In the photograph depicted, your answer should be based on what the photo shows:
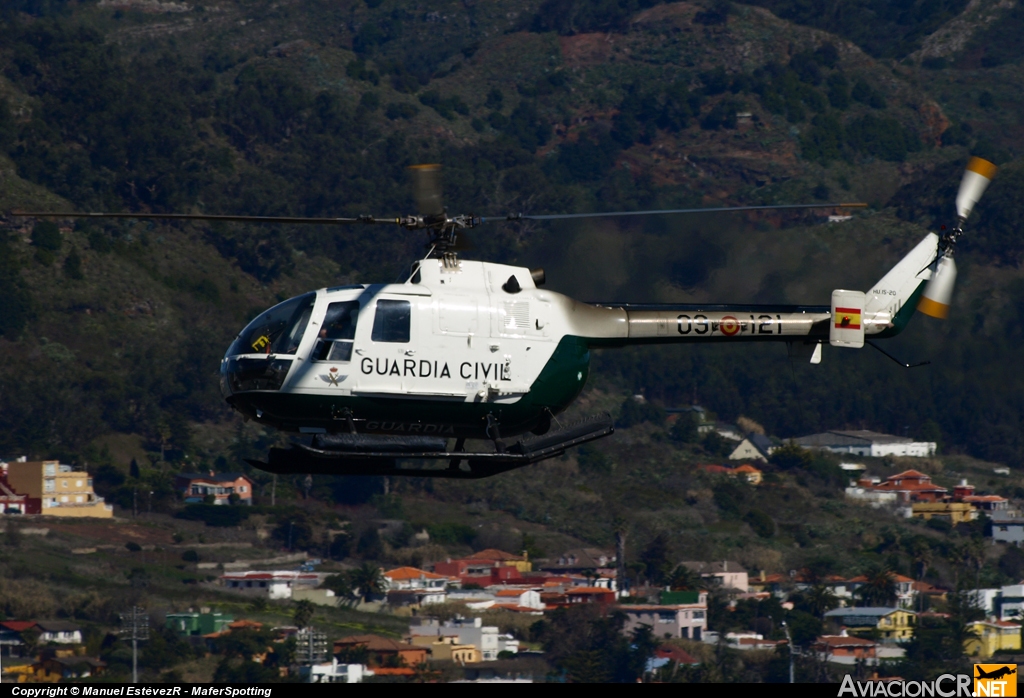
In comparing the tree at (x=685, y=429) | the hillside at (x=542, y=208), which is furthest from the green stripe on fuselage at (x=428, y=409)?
the tree at (x=685, y=429)

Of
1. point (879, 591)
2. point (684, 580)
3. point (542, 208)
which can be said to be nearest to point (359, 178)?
point (542, 208)

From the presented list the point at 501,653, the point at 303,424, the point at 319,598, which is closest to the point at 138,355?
the point at 319,598

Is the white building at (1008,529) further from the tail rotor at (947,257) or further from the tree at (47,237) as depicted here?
the tail rotor at (947,257)

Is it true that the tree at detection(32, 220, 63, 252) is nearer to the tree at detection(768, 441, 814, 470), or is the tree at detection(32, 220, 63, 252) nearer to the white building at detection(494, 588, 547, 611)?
the white building at detection(494, 588, 547, 611)

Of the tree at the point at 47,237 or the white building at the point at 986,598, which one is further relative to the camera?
the tree at the point at 47,237

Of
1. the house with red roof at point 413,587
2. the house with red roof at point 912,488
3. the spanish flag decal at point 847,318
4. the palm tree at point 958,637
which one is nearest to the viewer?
the spanish flag decal at point 847,318

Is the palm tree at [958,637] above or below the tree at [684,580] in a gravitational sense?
below

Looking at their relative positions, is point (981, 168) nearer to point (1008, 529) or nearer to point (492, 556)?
point (492, 556)

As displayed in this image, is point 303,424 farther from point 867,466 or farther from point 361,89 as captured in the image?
point 361,89
